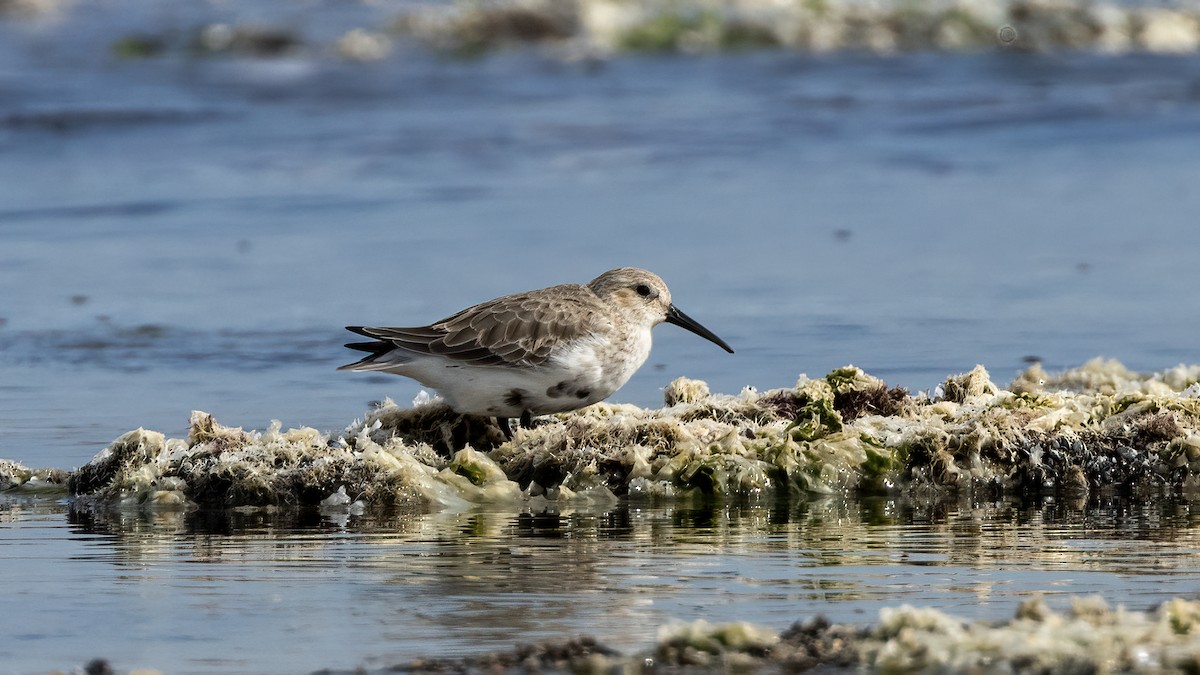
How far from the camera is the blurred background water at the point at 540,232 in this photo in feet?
27.9

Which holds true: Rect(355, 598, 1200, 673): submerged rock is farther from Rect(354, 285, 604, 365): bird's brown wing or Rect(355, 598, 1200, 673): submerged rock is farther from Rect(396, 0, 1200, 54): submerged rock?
Rect(396, 0, 1200, 54): submerged rock

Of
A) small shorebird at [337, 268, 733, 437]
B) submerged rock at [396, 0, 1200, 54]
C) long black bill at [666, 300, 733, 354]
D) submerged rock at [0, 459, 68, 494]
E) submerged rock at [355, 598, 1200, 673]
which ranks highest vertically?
submerged rock at [396, 0, 1200, 54]

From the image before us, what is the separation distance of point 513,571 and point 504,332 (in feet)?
6.56

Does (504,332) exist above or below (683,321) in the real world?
below

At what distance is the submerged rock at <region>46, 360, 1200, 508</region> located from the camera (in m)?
7.20

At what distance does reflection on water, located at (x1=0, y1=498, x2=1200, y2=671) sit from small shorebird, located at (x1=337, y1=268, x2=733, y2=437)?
734 millimetres

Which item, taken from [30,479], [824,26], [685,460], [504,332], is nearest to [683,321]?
[504,332]

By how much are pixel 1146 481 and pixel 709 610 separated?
2675mm

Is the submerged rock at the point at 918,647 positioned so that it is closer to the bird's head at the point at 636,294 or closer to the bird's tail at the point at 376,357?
the bird's tail at the point at 376,357

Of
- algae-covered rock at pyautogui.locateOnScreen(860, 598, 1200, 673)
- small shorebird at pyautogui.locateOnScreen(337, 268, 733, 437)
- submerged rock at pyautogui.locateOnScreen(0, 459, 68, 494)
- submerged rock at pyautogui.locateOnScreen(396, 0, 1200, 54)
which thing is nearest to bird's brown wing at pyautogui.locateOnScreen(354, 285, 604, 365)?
small shorebird at pyautogui.locateOnScreen(337, 268, 733, 437)

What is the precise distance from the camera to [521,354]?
7.64 m

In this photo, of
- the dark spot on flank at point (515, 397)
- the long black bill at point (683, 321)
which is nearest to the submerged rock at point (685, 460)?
the dark spot on flank at point (515, 397)

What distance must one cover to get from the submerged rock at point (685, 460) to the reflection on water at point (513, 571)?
17cm

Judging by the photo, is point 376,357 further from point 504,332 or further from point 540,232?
point 540,232
